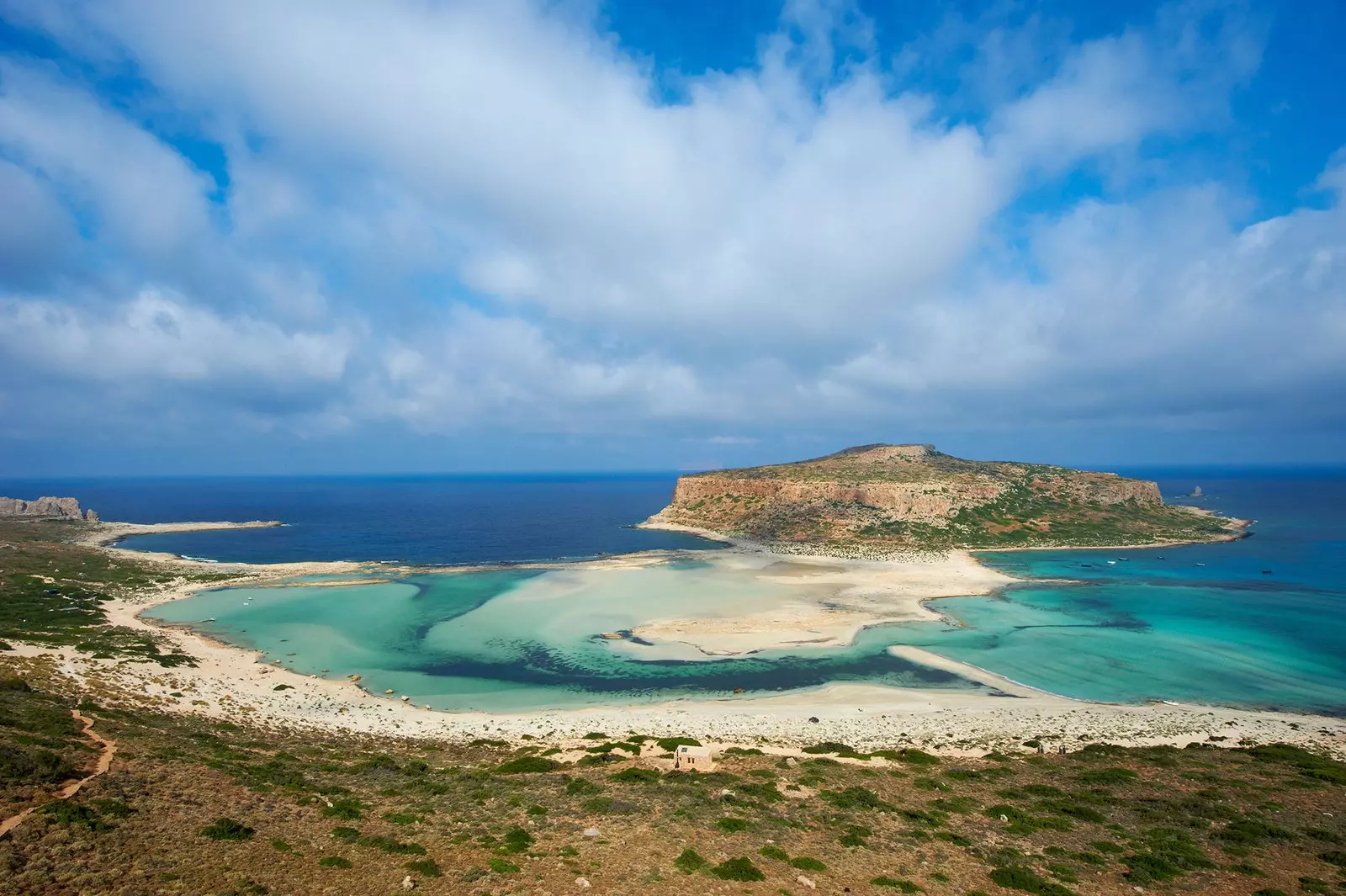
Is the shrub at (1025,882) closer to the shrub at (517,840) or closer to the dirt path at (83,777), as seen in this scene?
the shrub at (517,840)

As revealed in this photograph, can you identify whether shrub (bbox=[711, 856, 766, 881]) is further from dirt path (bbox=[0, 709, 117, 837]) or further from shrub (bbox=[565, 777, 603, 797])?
dirt path (bbox=[0, 709, 117, 837])

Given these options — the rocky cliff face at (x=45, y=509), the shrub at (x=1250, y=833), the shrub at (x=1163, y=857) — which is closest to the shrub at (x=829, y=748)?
the shrub at (x=1163, y=857)

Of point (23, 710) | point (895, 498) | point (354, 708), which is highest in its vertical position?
point (895, 498)

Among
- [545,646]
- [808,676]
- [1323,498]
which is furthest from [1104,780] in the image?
[1323,498]

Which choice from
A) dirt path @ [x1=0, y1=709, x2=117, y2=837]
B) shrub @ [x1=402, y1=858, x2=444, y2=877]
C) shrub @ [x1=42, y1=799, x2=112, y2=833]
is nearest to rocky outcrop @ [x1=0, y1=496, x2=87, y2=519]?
dirt path @ [x1=0, y1=709, x2=117, y2=837]

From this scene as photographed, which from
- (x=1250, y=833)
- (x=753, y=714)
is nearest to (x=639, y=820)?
(x=753, y=714)

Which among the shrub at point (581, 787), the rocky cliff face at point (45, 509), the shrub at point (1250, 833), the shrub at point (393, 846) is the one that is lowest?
the shrub at point (581, 787)

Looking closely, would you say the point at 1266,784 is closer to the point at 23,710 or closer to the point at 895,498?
the point at 23,710
